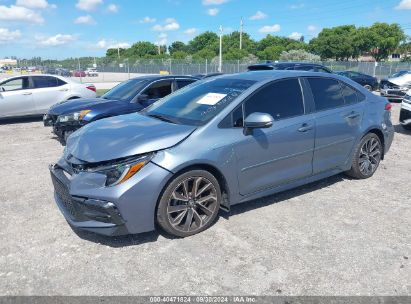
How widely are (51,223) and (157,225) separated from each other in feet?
4.08

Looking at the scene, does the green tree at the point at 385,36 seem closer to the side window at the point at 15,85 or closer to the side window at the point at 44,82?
the side window at the point at 44,82

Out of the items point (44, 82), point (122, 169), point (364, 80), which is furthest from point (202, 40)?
point (122, 169)

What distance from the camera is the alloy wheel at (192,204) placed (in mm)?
3463

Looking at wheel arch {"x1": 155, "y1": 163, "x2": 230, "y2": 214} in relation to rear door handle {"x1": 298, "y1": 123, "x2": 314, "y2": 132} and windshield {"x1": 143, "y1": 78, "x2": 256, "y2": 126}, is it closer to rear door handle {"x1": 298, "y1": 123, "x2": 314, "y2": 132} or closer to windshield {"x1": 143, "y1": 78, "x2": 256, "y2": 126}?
windshield {"x1": 143, "y1": 78, "x2": 256, "y2": 126}

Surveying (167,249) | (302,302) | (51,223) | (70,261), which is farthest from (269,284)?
(51,223)

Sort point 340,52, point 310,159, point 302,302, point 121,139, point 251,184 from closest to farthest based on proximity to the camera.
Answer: point 302,302, point 121,139, point 251,184, point 310,159, point 340,52

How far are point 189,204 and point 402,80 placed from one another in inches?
640

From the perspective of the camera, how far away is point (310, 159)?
4.42m

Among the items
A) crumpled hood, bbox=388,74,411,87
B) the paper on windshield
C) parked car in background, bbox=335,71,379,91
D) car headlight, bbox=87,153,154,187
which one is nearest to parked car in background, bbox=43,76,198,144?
the paper on windshield

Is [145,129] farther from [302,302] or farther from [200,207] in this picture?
[302,302]

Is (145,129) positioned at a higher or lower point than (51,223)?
higher

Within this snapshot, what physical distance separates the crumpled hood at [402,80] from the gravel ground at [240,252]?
13270 millimetres

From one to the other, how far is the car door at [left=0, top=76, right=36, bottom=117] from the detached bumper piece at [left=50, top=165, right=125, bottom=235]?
8070 millimetres

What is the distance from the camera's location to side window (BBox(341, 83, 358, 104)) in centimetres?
492
